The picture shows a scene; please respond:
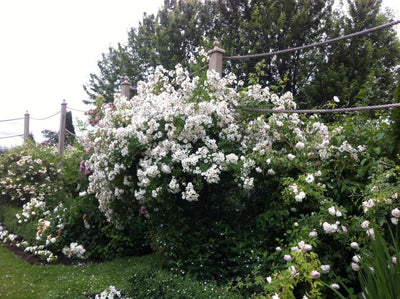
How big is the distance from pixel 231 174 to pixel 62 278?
2268mm

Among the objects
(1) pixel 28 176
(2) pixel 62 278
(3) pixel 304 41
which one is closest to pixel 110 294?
(2) pixel 62 278

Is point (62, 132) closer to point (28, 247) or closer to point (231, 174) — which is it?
point (28, 247)

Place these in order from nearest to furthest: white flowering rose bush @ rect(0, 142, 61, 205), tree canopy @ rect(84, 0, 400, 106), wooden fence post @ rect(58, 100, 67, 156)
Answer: white flowering rose bush @ rect(0, 142, 61, 205) < wooden fence post @ rect(58, 100, 67, 156) < tree canopy @ rect(84, 0, 400, 106)

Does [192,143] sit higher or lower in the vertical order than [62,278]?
higher

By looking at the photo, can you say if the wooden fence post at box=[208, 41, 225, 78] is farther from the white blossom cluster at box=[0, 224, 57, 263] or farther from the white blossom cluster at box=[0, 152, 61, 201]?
the white blossom cluster at box=[0, 152, 61, 201]

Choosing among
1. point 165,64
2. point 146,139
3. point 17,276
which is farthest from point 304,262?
point 165,64

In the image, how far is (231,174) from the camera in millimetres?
3258

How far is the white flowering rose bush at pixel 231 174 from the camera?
2.82 meters

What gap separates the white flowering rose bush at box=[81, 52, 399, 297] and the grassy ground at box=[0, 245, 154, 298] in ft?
2.00

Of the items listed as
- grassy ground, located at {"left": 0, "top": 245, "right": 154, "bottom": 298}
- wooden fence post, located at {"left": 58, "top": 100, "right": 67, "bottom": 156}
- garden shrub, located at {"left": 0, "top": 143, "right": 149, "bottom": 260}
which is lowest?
grassy ground, located at {"left": 0, "top": 245, "right": 154, "bottom": 298}

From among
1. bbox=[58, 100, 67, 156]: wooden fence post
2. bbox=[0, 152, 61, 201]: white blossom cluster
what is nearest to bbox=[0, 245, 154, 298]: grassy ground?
bbox=[0, 152, 61, 201]: white blossom cluster

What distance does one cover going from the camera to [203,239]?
132 inches

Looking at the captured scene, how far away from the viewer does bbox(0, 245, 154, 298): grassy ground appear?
11.0ft

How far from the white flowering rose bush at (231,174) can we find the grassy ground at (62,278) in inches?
23.9
